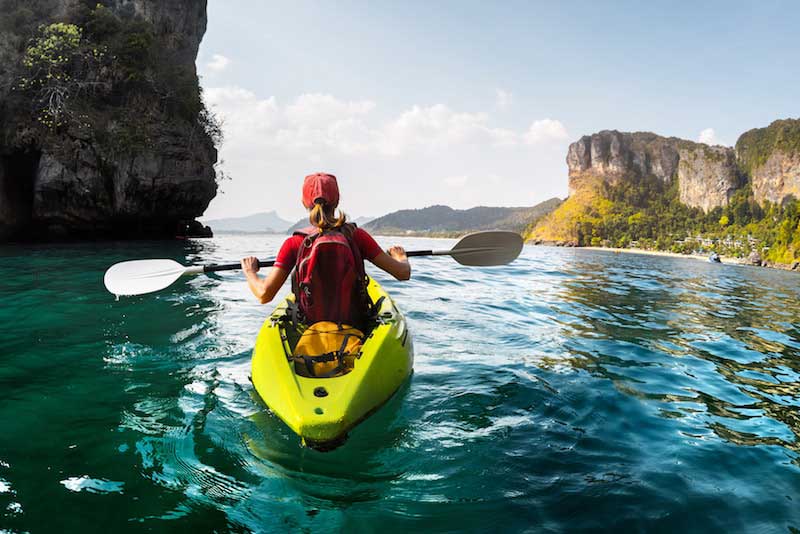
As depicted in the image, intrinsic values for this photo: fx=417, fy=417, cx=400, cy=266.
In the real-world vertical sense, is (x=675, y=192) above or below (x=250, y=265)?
above


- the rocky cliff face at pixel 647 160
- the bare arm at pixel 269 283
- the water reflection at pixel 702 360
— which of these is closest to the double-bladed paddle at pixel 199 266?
the bare arm at pixel 269 283

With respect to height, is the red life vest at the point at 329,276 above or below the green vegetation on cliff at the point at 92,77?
below

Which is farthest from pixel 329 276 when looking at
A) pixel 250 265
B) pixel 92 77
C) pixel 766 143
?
pixel 766 143

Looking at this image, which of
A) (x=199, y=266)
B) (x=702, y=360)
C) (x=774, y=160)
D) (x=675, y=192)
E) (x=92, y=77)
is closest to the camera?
(x=199, y=266)

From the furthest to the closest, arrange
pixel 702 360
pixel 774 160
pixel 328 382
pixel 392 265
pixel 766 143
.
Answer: pixel 766 143, pixel 774 160, pixel 702 360, pixel 392 265, pixel 328 382

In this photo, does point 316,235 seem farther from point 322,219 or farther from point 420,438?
point 420,438

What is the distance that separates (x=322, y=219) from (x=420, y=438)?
1932mm

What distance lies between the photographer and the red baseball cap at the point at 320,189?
141 inches

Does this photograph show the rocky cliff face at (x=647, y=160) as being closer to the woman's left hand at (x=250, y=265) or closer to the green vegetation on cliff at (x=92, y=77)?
the green vegetation on cliff at (x=92, y=77)

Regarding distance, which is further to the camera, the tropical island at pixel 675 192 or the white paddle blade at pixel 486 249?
the tropical island at pixel 675 192

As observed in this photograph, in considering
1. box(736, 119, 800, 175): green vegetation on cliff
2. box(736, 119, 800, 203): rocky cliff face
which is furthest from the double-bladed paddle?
box(736, 119, 800, 175): green vegetation on cliff

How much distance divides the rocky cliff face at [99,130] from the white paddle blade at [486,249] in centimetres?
2080

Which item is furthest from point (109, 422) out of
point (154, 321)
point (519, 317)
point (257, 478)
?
point (519, 317)

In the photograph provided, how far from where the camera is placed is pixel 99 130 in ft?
65.2
